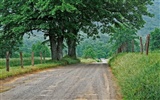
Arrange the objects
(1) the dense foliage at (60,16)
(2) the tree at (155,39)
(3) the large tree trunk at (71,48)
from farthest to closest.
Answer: (2) the tree at (155,39)
(3) the large tree trunk at (71,48)
(1) the dense foliage at (60,16)

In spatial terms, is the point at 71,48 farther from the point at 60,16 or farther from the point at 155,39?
the point at 155,39

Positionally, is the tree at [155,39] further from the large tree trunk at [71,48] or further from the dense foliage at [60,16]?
the dense foliage at [60,16]

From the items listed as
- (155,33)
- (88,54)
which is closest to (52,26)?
(155,33)

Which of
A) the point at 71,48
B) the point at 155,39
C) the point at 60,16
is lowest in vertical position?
the point at 71,48

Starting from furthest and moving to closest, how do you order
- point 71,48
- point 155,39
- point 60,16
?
point 155,39
point 71,48
point 60,16

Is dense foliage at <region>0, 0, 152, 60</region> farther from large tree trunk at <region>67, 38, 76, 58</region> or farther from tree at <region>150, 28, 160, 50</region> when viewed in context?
tree at <region>150, 28, 160, 50</region>

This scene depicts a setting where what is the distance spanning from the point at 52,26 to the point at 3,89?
65.6ft

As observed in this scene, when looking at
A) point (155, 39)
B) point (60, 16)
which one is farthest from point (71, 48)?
point (155, 39)

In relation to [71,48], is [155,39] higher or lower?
higher

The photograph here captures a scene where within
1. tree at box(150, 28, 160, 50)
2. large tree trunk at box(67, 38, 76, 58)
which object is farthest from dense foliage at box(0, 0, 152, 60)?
tree at box(150, 28, 160, 50)

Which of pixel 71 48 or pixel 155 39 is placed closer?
pixel 71 48

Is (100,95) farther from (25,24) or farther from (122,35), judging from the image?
(122,35)

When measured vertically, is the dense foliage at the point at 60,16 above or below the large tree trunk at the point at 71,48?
above

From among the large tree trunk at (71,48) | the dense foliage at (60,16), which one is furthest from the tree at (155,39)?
the dense foliage at (60,16)
